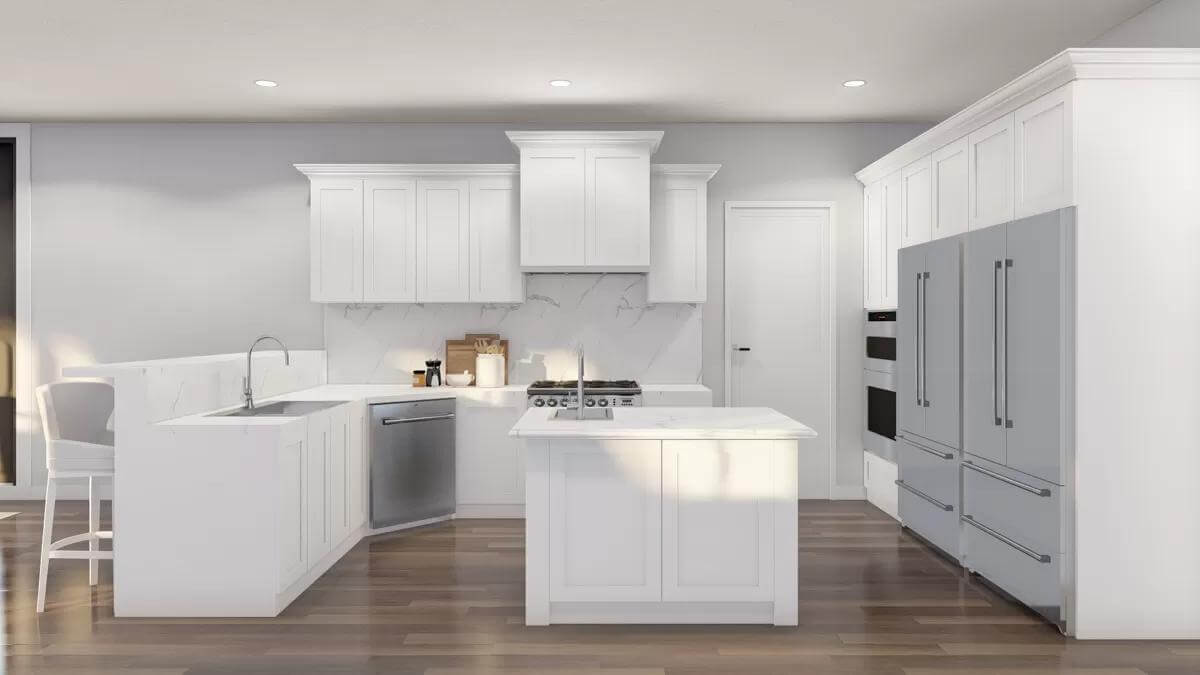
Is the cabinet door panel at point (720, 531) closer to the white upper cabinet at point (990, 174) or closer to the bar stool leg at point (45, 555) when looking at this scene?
the white upper cabinet at point (990, 174)

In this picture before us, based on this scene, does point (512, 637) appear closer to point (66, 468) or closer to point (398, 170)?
point (66, 468)

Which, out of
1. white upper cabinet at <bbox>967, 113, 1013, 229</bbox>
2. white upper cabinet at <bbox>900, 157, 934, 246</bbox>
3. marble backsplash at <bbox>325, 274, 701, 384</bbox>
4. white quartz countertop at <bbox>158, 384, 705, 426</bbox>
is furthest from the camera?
marble backsplash at <bbox>325, 274, 701, 384</bbox>

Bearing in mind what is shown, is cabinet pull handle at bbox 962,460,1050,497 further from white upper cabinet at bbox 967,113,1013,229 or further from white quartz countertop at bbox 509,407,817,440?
white upper cabinet at bbox 967,113,1013,229

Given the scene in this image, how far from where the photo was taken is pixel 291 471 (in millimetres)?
3848

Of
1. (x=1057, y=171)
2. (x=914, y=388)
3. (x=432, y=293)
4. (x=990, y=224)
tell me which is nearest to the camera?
(x=1057, y=171)

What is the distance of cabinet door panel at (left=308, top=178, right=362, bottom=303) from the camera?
18.9ft

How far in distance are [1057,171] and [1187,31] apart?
1.00m

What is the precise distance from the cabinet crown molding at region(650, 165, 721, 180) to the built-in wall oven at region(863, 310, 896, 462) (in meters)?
1.62

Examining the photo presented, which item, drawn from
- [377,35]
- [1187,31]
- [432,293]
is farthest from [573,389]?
[1187,31]

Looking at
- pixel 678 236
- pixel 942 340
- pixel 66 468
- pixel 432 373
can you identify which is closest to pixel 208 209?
pixel 432 373

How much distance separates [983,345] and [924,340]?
2.23 ft

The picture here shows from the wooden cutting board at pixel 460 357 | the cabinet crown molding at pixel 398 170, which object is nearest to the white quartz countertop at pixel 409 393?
the wooden cutting board at pixel 460 357

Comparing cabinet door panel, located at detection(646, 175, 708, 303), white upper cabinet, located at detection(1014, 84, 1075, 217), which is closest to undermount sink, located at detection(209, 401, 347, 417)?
cabinet door panel, located at detection(646, 175, 708, 303)

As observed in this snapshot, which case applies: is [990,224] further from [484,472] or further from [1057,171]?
[484,472]
